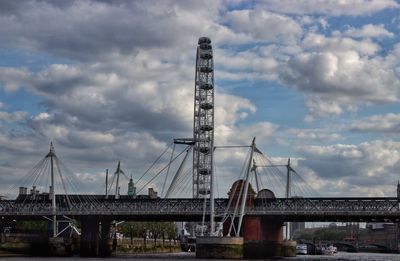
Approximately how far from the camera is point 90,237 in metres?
136

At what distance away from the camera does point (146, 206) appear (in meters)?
139

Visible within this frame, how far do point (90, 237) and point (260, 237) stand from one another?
3186 centimetres

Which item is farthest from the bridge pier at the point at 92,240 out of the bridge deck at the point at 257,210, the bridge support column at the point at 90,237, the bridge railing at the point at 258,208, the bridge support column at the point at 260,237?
the bridge support column at the point at 260,237

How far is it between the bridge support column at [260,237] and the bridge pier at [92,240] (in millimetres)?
26450

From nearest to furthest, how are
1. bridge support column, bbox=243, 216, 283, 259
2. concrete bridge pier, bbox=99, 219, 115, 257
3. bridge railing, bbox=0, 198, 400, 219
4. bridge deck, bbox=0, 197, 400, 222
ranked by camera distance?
bridge railing, bbox=0, 198, 400, 219
bridge deck, bbox=0, 197, 400, 222
bridge support column, bbox=243, 216, 283, 259
concrete bridge pier, bbox=99, 219, 115, 257

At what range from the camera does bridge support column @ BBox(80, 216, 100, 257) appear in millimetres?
134538

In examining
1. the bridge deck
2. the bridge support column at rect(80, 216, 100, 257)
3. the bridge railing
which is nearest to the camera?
the bridge railing

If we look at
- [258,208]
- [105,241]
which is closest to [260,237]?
[258,208]

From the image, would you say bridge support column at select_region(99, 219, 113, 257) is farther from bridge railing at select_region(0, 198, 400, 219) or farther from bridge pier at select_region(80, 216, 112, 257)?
bridge railing at select_region(0, 198, 400, 219)

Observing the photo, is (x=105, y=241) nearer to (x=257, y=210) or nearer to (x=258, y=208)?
(x=258, y=208)

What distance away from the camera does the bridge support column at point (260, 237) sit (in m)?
134

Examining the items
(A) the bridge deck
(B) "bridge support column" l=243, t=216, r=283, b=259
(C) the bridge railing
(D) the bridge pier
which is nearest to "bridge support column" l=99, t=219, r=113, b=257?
(D) the bridge pier

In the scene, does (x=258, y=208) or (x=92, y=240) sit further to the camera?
(x=92, y=240)

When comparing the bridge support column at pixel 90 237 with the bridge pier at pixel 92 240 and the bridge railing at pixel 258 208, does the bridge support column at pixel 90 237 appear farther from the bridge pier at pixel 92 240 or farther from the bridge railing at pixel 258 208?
the bridge railing at pixel 258 208
